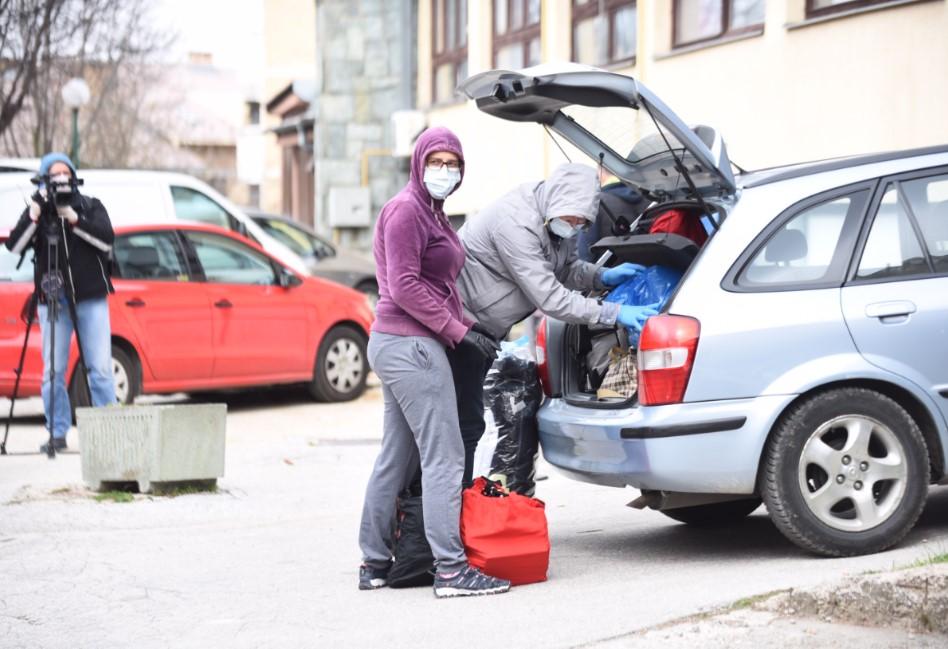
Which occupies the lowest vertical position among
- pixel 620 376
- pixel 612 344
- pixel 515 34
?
pixel 620 376

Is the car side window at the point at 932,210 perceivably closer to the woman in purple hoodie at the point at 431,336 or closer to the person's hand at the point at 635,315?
the person's hand at the point at 635,315

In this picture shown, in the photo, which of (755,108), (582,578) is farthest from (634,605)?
(755,108)

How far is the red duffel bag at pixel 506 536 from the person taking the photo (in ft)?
19.9

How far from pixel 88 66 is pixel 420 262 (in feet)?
90.6

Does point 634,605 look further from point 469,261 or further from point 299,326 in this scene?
point 299,326

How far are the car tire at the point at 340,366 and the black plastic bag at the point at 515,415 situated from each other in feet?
23.4

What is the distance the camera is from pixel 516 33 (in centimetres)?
2188

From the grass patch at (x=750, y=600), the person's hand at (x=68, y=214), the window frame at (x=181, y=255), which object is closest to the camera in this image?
the grass patch at (x=750, y=600)

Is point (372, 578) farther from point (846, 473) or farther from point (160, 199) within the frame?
point (160, 199)

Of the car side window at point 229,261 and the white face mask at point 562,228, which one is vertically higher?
the white face mask at point 562,228

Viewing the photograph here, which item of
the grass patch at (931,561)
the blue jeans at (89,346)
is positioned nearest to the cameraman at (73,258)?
the blue jeans at (89,346)

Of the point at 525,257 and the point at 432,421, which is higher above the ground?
the point at 525,257

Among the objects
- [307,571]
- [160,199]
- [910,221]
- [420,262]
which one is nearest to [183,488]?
[307,571]

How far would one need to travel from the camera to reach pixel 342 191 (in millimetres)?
27250
